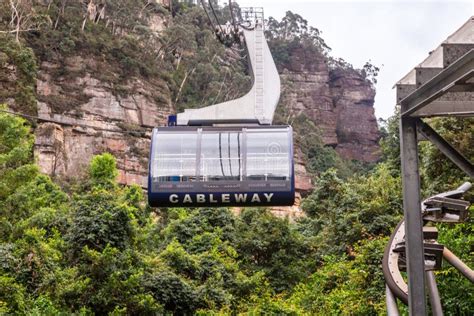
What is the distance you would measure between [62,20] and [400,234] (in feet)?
109

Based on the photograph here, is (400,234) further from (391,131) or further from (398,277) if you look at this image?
(391,131)

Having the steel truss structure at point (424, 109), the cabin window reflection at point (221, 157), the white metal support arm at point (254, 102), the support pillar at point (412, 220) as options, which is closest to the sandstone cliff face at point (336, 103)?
the white metal support arm at point (254, 102)

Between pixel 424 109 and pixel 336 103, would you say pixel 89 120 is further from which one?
pixel 424 109

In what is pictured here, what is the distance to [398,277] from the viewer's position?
456 centimetres

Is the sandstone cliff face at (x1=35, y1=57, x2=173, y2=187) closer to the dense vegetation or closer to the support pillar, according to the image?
the dense vegetation

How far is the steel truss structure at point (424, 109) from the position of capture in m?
3.82

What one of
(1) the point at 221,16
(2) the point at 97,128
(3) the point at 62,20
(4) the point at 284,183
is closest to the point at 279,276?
(4) the point at 284,183

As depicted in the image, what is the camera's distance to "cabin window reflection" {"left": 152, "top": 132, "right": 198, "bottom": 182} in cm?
748

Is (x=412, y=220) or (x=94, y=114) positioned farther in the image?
(x=94, y=114)

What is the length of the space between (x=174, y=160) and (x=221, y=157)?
560mm

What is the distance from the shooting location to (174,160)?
296 inches

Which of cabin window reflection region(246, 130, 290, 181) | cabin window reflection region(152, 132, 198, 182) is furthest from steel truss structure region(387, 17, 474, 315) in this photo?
cabin window reflection region(152, 132, 198, 182)

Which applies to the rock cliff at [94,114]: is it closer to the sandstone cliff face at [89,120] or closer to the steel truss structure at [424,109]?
the sandstone cliff face at [89,120]

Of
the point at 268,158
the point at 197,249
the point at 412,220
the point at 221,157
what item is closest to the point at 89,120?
the point at 197,249
